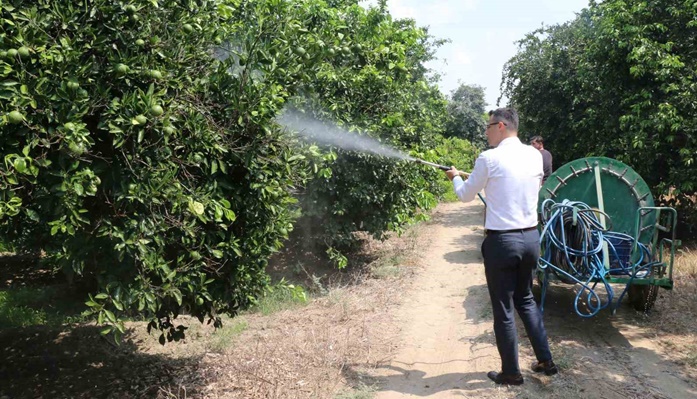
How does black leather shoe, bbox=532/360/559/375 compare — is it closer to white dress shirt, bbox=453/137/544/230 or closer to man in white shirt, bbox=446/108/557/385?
man in white shirt, bbox=446/108/557/385

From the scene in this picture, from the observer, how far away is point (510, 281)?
4.30m

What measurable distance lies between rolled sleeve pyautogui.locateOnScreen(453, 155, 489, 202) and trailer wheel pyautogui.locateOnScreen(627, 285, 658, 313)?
10.4 ft

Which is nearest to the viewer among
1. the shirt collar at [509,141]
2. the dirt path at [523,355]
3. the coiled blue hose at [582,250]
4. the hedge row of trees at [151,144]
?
the hedge row of trees at [151,144]

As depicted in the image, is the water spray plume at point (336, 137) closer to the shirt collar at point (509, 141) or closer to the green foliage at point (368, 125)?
the green foliage at point (368, 125)

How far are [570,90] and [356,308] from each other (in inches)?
381

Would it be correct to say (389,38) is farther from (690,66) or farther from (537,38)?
(537,38)

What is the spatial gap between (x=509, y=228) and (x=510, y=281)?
0.42 metres

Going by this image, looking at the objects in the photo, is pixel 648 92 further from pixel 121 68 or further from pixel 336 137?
pixel 121 68

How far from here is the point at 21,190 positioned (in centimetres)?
316

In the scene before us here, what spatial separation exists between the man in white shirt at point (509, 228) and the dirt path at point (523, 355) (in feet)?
1.60

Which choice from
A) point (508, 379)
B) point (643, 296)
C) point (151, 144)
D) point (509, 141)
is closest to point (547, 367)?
point (508, 379)

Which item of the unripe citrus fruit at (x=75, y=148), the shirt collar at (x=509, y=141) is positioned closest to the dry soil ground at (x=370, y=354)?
the shirt collar at (x=509, y=141)

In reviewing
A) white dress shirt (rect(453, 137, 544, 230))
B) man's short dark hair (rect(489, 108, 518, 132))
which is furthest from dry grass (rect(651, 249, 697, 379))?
man's short dark hair (rect(489, 108, 518, 132))

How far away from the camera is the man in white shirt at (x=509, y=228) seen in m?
4.25
